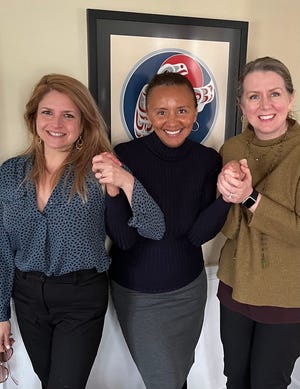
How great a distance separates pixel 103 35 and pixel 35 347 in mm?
1079

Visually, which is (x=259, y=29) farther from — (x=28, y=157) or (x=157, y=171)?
(x=28, y=157)

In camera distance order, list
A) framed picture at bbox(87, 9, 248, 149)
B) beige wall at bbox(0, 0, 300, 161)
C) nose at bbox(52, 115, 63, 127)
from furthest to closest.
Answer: framed picture at bbox(87, 9, 248, 149), beige wall at bbox(0, 0, 300, 161), nose at bbox(52, 115, 63, 127)

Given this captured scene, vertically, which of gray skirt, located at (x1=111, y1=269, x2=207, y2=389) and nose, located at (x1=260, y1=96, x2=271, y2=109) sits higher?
nose, located at (x1=260, y1=96, x2=271, y2=109)

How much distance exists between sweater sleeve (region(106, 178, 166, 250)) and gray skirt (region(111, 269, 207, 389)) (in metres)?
0.23

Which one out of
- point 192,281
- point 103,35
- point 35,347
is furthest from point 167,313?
point 103,35

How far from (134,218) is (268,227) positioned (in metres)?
0.40

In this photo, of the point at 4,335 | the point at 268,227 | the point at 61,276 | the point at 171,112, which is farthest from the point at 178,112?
the point at 4,335

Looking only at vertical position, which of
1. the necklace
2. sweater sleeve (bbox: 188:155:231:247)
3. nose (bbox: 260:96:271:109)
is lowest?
sweater sleeve (bbox: 188:155:231:247)

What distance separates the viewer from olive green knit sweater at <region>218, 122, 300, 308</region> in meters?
1.29

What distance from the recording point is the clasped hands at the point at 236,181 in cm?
124

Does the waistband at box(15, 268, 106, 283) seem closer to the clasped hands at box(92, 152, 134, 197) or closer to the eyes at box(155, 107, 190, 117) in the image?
the clasped hands at box(92, 152, 134, 197)

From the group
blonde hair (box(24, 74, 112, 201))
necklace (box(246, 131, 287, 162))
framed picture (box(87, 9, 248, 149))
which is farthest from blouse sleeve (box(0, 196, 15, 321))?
necklace (box(246, 131, 287, 162))

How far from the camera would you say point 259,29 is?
1.78 meters

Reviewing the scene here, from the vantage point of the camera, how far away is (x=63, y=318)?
1340 mm
